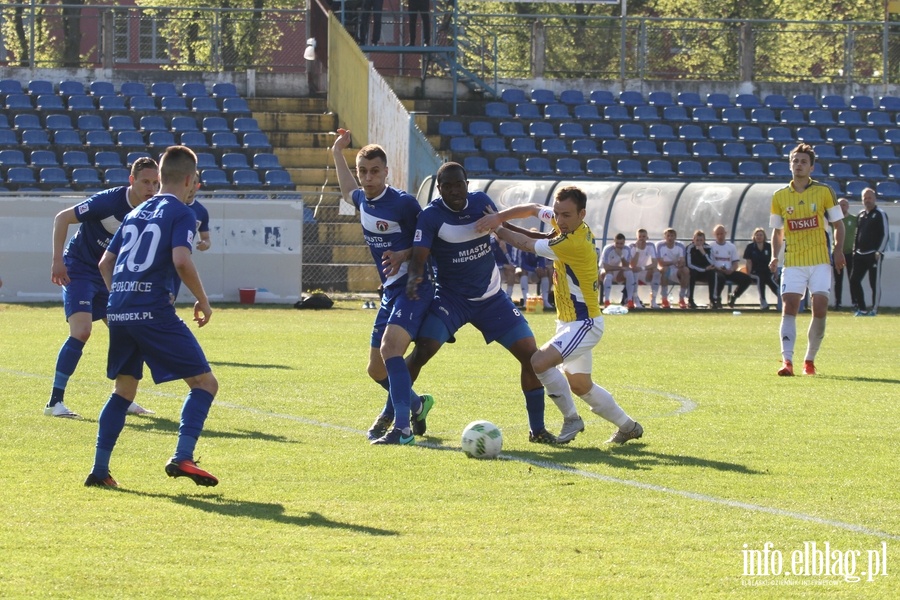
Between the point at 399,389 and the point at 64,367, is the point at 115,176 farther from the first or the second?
the point at 399,389

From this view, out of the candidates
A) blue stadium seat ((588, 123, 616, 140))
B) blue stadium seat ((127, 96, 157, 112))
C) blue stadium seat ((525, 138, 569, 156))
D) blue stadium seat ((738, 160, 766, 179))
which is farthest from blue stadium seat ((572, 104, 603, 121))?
blue stadium seat ((127, 96, 157, 112))

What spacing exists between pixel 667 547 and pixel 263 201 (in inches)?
723

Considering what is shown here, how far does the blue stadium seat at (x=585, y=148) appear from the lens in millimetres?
29906

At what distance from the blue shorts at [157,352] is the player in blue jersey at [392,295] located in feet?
5.79

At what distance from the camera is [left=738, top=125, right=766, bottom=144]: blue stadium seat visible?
3105 cm

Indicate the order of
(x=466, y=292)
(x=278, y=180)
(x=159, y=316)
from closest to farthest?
(x=159, y=316) → (x=466, y=292) → (x=278, y=180)

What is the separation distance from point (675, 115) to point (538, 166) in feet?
15.4

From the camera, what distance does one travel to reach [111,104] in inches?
1168

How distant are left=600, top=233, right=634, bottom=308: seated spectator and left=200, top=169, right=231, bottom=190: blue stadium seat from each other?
821cm

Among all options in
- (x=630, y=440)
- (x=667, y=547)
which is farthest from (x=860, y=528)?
(x=630, y=440)

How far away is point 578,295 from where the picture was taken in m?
8.38

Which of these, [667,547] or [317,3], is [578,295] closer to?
[667,547]

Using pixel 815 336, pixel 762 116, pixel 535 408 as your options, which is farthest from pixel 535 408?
pixel 762 116

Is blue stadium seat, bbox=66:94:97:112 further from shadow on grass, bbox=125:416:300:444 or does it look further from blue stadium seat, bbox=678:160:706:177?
shadow on grass, bbox=125:416:300:444
